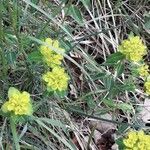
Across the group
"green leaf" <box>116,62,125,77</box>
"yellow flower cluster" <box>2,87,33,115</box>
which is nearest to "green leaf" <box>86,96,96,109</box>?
"green leaf" <box>116,62,125,77</box>

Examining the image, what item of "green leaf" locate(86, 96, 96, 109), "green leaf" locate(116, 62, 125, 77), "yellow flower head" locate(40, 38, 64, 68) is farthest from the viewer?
"green leaf" locate(86, 96, 96, 109)

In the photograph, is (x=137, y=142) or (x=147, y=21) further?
(x=147, y=21)

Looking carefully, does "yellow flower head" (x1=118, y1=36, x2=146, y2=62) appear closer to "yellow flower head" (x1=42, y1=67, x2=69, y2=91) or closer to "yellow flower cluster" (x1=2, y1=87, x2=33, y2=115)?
"yellow flower head" (x1=42, y1=67, x2=69, y2=91)

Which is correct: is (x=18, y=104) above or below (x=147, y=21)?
above

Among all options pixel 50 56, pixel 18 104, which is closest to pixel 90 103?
pixel 50 56

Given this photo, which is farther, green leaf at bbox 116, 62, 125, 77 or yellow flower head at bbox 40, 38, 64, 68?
green leaf at bbox 116, 62, 125, 77

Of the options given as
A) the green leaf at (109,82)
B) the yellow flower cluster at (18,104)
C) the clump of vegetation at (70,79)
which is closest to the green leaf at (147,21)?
the clump of vegetation at (70,79)

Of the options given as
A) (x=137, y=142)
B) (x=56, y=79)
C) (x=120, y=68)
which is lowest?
(x=137, y=142)

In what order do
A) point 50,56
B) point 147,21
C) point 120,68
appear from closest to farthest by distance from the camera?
point 50,56, point 120,68, point 147,21

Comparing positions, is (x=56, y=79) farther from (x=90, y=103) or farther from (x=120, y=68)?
(x=90, y=103)

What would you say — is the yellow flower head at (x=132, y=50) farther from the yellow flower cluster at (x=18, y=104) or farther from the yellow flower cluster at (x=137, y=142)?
the yellow flower cluster at (x=18, y=104)

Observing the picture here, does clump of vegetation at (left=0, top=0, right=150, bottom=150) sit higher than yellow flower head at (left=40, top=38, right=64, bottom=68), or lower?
lower

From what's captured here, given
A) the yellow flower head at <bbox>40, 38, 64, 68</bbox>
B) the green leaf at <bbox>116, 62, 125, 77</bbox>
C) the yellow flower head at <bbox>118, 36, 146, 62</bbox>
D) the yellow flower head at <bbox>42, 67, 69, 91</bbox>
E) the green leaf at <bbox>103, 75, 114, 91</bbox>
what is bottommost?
the green leaf at <bbox>103, 75, 114, 91</bbox>
